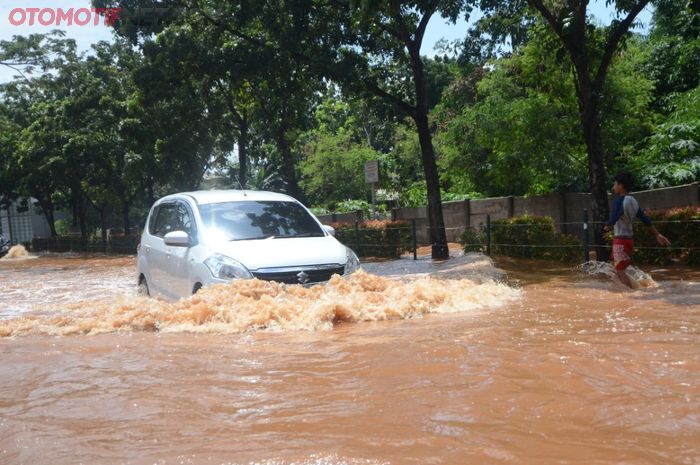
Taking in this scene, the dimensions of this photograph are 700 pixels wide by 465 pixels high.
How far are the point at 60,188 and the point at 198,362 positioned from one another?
119ft

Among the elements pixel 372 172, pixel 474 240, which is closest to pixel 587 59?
pixel 474 240

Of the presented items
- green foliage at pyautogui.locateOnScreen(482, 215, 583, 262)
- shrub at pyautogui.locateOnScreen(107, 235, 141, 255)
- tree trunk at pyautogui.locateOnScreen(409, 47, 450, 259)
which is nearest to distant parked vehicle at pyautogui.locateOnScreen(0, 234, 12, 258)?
shrub at pyautogui.locateOnScreen(107, 235, 141, 255)

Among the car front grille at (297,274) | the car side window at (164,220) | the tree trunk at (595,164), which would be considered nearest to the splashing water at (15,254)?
the car side window at (164,220)

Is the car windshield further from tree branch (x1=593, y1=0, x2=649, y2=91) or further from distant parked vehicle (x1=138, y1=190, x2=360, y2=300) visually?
tree branch (x1=593, y1=0, x2=649, y2=91)

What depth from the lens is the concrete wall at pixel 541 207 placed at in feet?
50.1

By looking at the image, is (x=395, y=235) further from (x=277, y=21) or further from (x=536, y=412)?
(x=536, y=412)

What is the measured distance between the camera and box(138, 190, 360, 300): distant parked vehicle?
758cm

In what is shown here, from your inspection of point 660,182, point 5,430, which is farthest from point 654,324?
point 660,182

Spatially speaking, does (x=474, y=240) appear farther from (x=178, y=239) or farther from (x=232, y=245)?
(x=178, y=239)

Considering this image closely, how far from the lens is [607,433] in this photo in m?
3.72

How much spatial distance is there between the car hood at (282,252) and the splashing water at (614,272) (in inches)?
169

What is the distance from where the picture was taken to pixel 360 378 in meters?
5.09

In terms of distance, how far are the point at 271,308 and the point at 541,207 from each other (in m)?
13.9

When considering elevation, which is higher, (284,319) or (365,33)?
(365,33)
